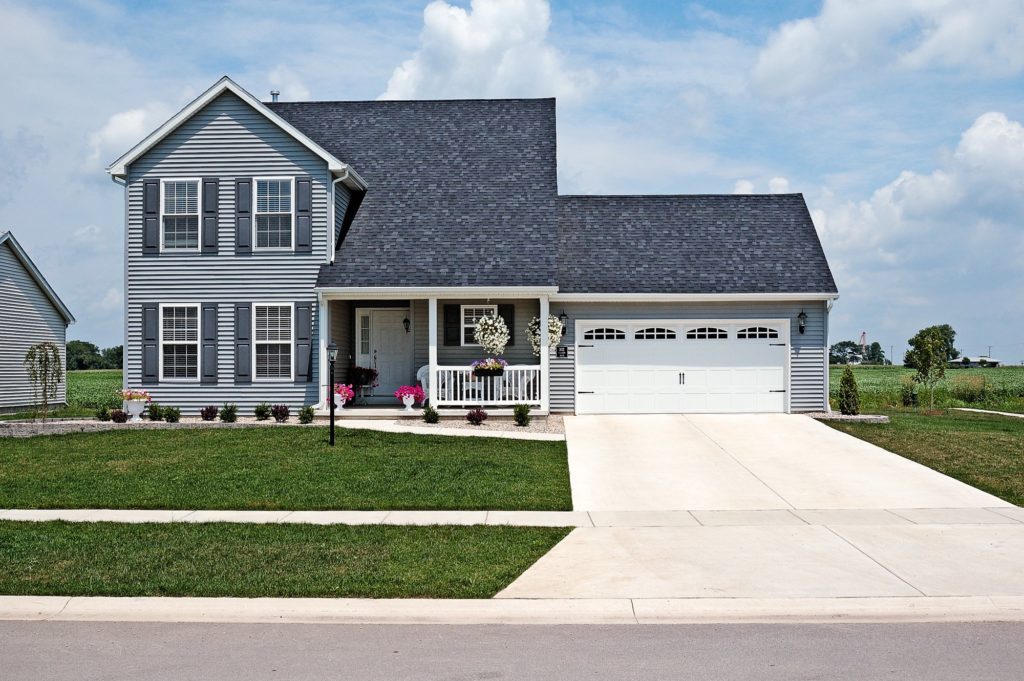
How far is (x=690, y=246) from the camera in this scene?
74.7 feet

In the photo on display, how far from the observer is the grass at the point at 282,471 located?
11.8 m

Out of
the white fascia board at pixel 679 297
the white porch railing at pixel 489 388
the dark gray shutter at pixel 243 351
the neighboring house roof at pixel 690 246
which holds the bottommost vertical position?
the white porch railing at pixel 489 388

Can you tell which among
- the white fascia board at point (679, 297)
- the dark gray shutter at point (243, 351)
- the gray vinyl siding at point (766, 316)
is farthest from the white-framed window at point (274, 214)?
the gray vinyl siding at point (766, 316)

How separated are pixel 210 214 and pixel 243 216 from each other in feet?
2.66

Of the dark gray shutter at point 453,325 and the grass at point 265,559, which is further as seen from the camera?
the dark gray shutter at point 453,325

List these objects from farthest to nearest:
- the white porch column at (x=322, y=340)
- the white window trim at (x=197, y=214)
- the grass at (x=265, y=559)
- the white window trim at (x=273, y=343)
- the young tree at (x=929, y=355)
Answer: the young tree at (x=929, y=355) → the white window trim at (x=197, y=214) → the white window trim at (x=273, y=343) → the white porch column at (x=322, y=340) → the grass at (x=265, y=559)

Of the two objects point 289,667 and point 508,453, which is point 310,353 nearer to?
point 508,453

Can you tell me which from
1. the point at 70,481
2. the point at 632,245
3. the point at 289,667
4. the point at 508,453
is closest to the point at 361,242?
the point at 632,245

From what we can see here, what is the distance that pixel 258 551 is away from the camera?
8.98m

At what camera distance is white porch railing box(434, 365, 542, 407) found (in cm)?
2061

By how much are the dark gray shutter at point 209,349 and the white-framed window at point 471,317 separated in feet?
19.3

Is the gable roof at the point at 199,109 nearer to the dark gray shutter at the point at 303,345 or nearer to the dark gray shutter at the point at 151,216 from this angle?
the dark gray shutter at the point at 151,216

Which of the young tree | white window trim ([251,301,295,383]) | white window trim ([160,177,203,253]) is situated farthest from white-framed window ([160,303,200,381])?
the young tree

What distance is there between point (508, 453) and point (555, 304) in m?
6.76
